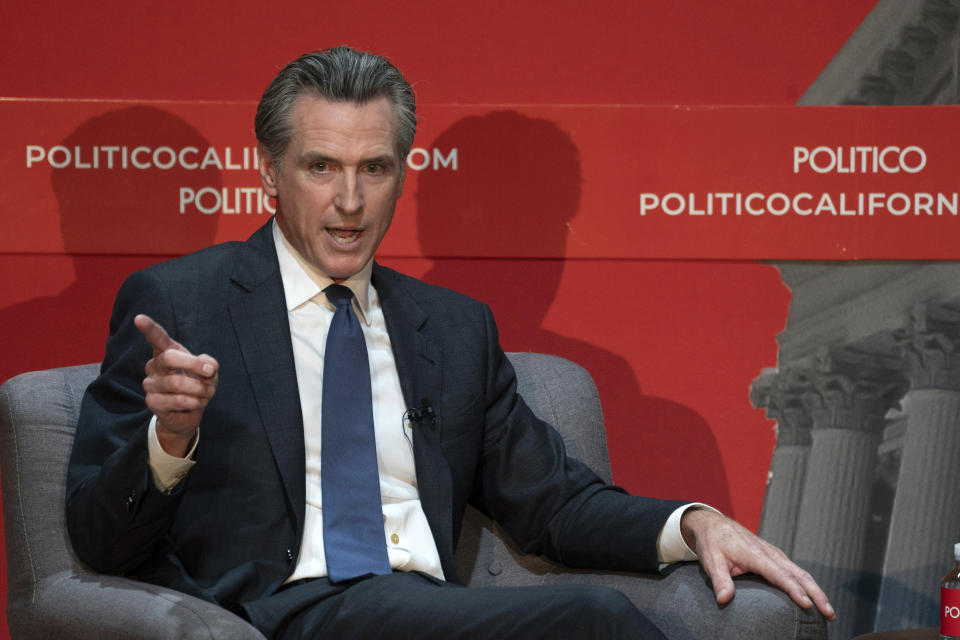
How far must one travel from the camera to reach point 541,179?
324cm

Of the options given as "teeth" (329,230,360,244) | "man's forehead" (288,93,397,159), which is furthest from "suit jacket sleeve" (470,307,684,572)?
"man's forehead" (288,93,397,159)

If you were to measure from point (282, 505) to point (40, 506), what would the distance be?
0.46 meters

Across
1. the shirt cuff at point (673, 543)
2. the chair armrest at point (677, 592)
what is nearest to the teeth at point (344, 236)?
Answer: the chair armrest at point (677, 592)

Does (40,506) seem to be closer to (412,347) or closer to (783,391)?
(412,347)

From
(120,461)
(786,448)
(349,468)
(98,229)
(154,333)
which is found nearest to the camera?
(154,333)

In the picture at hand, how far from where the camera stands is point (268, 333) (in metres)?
2.26

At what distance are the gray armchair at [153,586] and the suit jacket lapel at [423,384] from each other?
0.79 ft

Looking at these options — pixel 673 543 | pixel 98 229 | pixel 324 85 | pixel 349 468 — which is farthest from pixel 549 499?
pixel 98 229

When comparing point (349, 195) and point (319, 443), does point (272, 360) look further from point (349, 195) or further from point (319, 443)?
point (349, 195)

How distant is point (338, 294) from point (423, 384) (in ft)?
0.87

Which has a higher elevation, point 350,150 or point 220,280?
point 350,150

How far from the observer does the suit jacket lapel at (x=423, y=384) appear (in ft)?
7.73

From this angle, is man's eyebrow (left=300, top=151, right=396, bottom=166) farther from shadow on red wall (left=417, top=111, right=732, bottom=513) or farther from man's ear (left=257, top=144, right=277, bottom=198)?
shadow on red wall (left=417, top=111, right=732, bottom=513)

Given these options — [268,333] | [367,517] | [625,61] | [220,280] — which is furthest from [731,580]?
[625,61]
